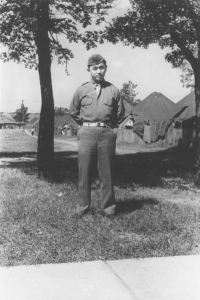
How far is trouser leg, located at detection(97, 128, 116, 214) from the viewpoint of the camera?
5.25m

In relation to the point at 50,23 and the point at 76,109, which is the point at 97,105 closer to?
the point at 76,109

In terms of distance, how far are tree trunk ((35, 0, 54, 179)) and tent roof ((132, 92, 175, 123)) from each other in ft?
71.5

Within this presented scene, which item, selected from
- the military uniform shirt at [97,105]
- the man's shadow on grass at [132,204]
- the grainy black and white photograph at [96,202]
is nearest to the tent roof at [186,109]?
the grainy black and white photograph at [96,202]

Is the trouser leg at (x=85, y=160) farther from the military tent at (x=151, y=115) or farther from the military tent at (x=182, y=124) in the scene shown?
the military tent at (x=151, y=115)

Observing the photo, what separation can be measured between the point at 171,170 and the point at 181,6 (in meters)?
5.32

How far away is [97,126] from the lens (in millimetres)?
5207

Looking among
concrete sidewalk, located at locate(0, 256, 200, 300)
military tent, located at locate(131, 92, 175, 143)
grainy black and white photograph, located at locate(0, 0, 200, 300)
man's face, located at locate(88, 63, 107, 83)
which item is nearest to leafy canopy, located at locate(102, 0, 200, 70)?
grainy black and white photograph, located at locate(0, 0, 200, 300)

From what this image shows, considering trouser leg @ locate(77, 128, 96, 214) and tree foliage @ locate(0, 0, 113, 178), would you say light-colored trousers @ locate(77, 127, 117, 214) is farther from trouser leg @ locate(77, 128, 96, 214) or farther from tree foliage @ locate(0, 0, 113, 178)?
tree foliage @ locate(0, 0, 113, 178)

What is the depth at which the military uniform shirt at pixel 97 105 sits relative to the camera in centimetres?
521

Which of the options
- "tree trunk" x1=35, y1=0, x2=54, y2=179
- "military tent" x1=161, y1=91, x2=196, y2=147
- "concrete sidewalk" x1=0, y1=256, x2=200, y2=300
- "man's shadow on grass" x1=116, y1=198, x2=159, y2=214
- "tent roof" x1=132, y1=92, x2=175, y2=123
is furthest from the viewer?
"tent roof" x1=132, y1=92, x2=175, y2=123

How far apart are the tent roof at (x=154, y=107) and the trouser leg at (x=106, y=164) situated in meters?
25.4

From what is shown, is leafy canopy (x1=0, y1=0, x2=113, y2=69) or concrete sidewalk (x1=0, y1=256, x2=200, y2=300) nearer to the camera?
concrete sidewalk (x1=0, y1=256, x2=200, y2=300)

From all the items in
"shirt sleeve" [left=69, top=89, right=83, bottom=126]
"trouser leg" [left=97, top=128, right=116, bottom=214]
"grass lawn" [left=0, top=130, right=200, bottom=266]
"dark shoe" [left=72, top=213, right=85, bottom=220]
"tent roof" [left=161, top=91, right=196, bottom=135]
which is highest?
"tent roof" [left=161, top=91, right=196, bottom=135]

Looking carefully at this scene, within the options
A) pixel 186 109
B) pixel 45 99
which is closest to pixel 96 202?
pixel 45 99
